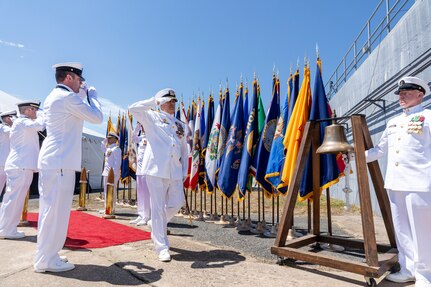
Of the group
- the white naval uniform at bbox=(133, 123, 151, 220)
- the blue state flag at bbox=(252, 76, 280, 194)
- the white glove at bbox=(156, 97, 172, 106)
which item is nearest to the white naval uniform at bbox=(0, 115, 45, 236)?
the white glove at bbox=(156, 97, 172, 106)

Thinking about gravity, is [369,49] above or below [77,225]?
above

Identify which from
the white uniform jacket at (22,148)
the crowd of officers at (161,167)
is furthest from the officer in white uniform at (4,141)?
the crowd of officers at (161,167)

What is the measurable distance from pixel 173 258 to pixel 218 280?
956 mm

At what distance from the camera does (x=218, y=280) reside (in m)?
2.97

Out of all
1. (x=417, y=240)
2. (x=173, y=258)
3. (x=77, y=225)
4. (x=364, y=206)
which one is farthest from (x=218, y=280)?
(x=77, y=225)

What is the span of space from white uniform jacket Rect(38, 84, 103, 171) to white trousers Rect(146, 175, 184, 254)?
967mm

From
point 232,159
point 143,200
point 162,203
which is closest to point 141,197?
point 143,200

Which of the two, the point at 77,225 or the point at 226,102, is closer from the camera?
the point at 77,225

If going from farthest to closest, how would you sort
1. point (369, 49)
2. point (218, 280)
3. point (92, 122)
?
point (369, 49)
point (92, 122)
point (218, 280)

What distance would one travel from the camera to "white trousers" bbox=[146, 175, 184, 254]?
12.4ft

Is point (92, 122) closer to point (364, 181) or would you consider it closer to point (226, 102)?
point (364, 181)

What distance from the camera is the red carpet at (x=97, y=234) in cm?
444

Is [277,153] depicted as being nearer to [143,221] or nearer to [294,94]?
[294,94]

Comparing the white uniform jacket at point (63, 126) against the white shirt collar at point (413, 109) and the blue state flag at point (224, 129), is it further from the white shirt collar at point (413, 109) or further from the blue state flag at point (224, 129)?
the blue state flag at point (224, 129)
